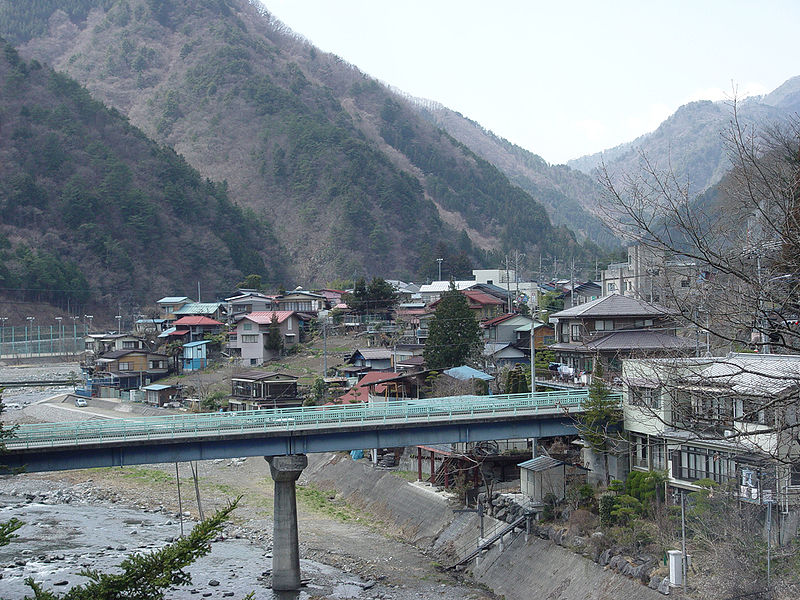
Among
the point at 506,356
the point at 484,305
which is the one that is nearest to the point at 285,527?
the point at 506,356

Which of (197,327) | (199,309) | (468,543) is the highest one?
(199,309)

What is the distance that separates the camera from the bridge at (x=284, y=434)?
25.7 m

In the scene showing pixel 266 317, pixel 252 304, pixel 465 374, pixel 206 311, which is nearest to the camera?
pixel 465 374

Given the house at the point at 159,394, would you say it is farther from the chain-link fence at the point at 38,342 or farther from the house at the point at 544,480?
the house at the point at 544,480

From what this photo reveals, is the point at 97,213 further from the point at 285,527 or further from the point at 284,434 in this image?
the point at 285,527

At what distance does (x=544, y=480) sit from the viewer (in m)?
28.3

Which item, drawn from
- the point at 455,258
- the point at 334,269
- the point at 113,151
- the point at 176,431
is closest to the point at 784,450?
the point at 176,431

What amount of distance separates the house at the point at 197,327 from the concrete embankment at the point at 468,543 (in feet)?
111

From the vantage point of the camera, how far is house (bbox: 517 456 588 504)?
28.2 meters

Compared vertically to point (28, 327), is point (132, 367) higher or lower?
lower

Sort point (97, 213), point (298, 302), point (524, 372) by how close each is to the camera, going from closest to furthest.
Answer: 1. point (524, 372)
2. point (298, 302)
3. point (97, 213)

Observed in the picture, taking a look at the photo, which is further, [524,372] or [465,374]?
[465,374]

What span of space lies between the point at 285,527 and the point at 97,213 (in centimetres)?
9267

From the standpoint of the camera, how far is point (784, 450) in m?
20.3
